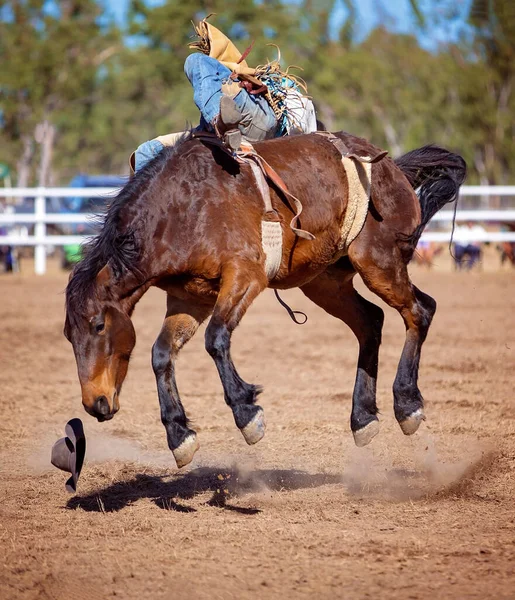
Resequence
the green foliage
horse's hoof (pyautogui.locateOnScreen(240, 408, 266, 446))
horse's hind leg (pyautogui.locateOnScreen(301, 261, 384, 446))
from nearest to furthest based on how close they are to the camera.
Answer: horse's hoof (pyautogui.locateOnScreen(240, 408, 266, 446)) < horse's hind leg (pyautogui.locateOnScreen(301, 261, 384, 446)) < the green foliage

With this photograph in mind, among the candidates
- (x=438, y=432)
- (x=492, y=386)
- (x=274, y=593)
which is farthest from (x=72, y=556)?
(x=492, y=386)

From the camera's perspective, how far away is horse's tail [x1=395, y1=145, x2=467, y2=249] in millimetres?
6062

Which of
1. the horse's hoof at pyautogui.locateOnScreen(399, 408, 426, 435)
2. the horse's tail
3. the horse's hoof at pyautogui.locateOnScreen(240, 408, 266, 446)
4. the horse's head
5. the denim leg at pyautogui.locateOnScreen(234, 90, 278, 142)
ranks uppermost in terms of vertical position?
the denim leg at pyautogui.locateOnScreen(234, 90, 278, 142)

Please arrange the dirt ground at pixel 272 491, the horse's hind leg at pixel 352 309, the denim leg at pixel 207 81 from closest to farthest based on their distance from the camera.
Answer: the dirt ground at pixel 272 491, the denim leg at pixel 207 81, the horse's hind leg at pixel 352 309

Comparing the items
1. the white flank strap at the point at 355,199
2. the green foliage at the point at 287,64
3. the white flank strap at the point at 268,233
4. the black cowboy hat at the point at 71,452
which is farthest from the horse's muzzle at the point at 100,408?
the green foliage at the point at 287,64

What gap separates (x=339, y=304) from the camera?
6.01 meters

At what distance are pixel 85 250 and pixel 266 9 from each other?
37951 mm

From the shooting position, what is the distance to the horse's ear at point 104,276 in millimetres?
4617

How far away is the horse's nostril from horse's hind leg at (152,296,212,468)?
1.07ft

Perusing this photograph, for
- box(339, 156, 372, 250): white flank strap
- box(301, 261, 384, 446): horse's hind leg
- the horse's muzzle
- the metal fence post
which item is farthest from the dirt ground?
the metal fence post

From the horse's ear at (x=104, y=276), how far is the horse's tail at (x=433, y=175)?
2364 mm

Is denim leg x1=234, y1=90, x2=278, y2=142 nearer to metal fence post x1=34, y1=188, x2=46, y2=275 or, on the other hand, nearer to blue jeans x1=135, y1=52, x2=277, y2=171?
blue jeans x1=135, y1=52, x2=277, y2=171

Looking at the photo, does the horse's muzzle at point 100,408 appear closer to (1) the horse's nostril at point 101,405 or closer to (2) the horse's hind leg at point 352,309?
(1) the horse's nostril at point 101,405

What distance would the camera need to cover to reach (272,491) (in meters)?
5.14
